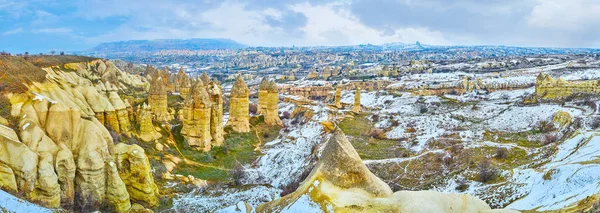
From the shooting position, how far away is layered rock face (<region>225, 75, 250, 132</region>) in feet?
137

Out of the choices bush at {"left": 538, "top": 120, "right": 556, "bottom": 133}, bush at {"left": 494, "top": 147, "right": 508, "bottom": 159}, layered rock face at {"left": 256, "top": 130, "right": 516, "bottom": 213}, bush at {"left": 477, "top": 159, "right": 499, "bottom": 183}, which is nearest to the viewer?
layered rock face at {"left": 256, "top": 130, "right": 516, "bottom": 213}

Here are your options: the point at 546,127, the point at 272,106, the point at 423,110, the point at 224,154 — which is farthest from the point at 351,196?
the point at 423,110

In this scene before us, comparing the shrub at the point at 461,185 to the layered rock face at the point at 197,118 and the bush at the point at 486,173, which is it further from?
the layered rock face at the point at 197,118

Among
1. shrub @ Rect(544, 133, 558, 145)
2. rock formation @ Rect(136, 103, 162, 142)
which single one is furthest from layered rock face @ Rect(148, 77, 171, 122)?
shrub @ Rect(544, 133, 558, 145)

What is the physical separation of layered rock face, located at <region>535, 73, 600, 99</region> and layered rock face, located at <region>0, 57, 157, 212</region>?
52.8 meters

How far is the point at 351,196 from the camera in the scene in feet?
32.7

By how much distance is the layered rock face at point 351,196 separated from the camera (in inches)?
362

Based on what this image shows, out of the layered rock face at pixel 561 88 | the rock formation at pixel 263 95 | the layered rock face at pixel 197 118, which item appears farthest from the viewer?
the rock formation at pixel 263 95

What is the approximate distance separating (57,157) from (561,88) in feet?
191

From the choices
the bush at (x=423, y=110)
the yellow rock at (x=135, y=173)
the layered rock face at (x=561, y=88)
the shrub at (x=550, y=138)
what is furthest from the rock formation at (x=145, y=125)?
the layered rock face at (x=561, y=88)

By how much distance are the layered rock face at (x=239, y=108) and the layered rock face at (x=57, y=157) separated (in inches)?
905

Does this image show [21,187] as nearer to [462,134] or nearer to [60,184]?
[60,184]

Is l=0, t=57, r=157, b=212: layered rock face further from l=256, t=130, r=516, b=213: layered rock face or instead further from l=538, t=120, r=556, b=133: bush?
l=538, t=120, r=556, b=133: bush

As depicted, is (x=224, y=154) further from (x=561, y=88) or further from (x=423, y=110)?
(x=561, y=88)
